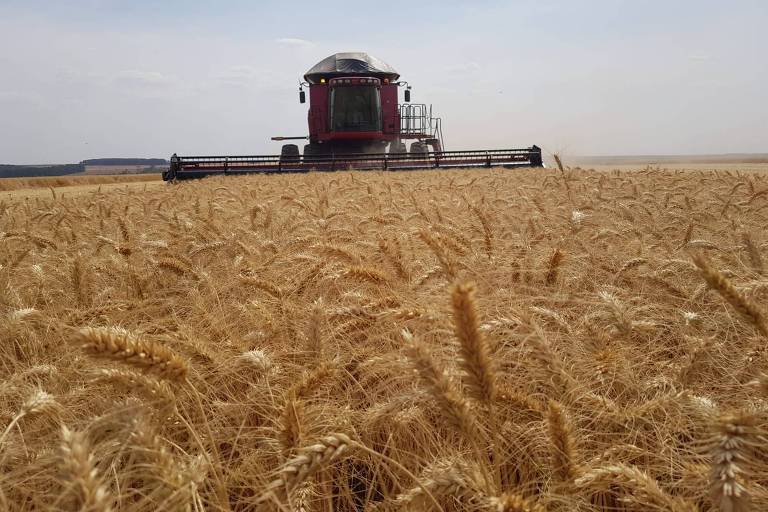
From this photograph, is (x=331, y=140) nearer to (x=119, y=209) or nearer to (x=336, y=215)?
(x=119, y=209)

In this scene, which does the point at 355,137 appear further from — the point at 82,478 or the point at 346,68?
the point at 82,478

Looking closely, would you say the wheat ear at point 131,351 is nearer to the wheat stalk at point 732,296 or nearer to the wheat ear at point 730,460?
the wheat ear at point 730,460

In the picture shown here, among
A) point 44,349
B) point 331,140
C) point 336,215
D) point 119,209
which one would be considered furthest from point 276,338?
point 331,140

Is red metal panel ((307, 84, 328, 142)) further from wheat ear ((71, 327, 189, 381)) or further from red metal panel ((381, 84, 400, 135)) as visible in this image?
wheat ear ((71, 327, 189, 381))

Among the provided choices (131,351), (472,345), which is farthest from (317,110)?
(472,345)

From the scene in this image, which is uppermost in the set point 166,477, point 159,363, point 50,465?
point 159,363

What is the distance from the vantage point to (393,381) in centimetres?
137

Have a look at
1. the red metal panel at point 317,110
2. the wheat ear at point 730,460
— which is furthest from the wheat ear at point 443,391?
the red metal panel at point 317,110

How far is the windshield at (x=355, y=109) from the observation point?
16016 millimetres

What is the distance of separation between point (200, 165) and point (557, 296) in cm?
1389

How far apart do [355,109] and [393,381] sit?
15.6m

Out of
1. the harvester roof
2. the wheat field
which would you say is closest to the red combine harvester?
the harvester roof

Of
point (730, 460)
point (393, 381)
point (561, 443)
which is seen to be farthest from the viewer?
point (393, 381)

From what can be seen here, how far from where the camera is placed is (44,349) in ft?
5.55
